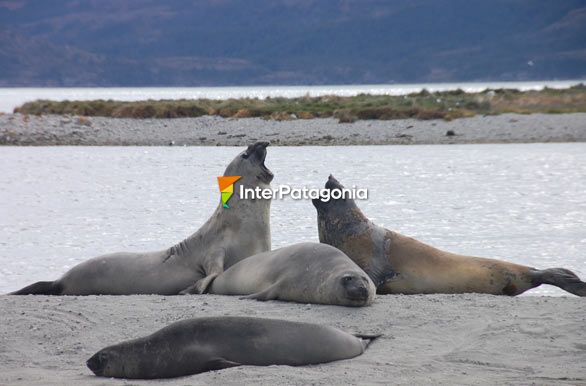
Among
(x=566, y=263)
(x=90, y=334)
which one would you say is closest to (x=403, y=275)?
(x=90, y=334)

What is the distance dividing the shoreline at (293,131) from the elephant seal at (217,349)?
23.7 metres

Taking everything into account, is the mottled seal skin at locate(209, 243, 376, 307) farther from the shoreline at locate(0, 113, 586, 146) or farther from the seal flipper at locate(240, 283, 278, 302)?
the shoreline at locate(0, 113, 586, 146)

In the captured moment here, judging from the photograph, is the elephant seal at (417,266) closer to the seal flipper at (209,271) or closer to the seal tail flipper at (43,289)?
the seal flipper at (209,271)

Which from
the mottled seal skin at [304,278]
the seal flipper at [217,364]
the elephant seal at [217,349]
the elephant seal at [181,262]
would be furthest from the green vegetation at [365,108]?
the seal flipper at [217,364]

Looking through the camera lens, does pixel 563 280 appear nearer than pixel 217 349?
No

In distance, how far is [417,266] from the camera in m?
7.72

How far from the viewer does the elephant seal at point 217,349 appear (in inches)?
205

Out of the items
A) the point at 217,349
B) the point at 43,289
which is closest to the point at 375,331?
the point at 217,349

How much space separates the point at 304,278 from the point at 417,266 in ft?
3.94

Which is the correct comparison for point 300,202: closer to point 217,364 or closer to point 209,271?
point 209,271

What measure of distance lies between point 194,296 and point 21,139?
25905mm

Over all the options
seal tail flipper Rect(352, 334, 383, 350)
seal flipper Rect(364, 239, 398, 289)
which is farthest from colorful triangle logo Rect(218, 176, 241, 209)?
seal tail flipper Rect(352, 334, 383, 350)

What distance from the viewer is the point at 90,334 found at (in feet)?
20.2

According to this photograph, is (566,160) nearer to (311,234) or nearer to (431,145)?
(431,145)
